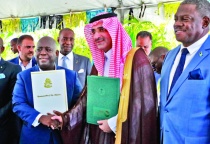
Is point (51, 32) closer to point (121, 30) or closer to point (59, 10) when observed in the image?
point (59, 10)

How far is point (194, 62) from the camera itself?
1754 millimetres

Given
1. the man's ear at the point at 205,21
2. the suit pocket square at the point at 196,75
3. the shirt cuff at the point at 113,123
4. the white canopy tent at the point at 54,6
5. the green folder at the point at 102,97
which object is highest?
the white canopy tent at the point at 54,6

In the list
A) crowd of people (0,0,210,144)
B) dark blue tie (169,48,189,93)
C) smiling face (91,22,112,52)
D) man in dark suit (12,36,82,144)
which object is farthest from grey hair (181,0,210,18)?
man in dark suit (12,36,82,144)

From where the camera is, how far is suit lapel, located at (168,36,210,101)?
1.74 metres

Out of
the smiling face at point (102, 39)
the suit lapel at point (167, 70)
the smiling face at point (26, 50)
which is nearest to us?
the suit lapel at point (167, 70)

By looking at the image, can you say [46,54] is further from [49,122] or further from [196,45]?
[196,45]

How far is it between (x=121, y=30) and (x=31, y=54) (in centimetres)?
212

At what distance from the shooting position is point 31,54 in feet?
13.5

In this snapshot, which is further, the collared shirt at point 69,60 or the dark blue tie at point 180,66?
the collared shirt at point 69,60

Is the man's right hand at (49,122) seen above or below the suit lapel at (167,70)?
below

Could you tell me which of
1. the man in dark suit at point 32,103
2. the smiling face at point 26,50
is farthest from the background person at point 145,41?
the man in dark suit at point 32,103

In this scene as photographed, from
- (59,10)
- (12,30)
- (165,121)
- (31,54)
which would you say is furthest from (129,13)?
(165,121)

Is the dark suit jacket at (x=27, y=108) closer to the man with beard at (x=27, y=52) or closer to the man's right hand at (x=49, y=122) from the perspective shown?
the man's right hand at (x=49, y=122)

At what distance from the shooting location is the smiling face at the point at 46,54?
257 cm
